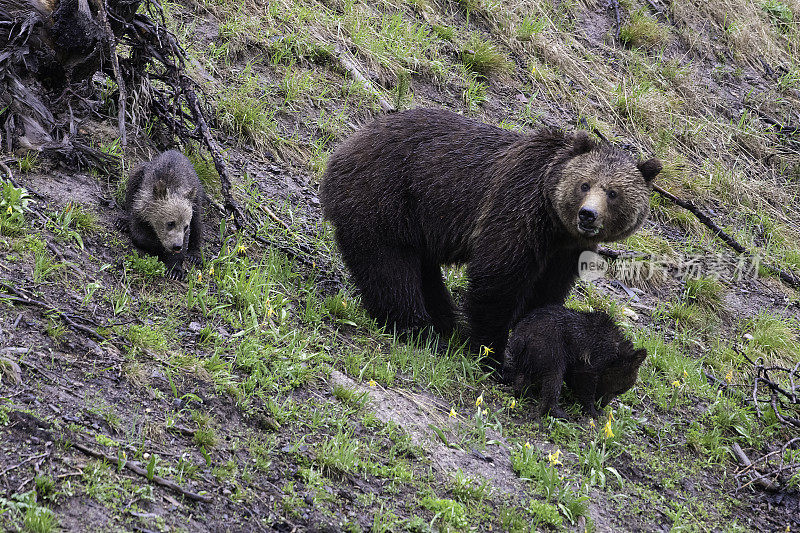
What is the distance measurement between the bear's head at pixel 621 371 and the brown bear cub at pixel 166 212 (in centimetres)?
314

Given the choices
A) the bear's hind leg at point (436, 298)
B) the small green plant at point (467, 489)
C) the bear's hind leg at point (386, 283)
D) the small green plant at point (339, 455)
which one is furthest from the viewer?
the bear's hind leg at point (436, 298)

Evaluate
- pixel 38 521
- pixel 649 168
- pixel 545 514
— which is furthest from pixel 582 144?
pixel 38 521

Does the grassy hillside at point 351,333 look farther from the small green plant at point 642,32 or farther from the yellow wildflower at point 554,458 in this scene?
the small green plant at point 642,32

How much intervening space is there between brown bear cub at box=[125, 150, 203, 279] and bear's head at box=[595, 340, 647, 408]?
3.14m

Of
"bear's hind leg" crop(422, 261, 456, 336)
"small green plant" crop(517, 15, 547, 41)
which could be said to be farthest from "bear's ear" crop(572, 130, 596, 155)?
"small green plant" crop(517, 15, 547, 41)

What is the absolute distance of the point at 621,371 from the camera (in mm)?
5465

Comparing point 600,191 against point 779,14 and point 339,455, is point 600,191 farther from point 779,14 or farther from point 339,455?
point 779,14

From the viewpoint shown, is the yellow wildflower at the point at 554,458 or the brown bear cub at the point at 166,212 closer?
the yellow wildflower at the point at 554,458

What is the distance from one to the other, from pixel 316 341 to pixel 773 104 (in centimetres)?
869

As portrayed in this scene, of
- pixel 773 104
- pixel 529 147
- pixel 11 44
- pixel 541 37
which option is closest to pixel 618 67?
pixel 541 37

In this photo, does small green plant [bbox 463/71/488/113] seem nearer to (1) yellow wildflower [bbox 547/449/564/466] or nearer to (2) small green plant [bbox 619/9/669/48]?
(2) small green plant [bbox 619/9/669/48]

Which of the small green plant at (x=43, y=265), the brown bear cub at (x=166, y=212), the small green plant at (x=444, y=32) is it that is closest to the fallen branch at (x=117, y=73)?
the brown bear cub at (x=166, y=212)

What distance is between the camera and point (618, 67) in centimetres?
1045

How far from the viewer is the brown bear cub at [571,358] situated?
5.32m
